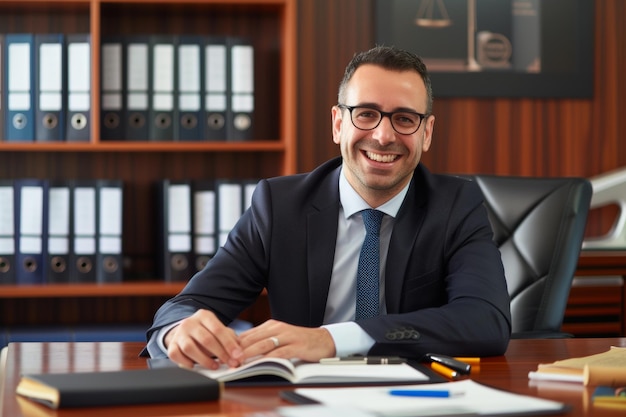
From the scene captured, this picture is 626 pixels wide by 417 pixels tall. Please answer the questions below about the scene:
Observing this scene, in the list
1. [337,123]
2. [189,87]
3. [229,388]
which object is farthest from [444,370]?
[189,87]

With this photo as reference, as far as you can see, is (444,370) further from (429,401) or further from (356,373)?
(429,401)

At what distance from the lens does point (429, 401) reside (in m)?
1.31

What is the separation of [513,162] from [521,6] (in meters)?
0.59

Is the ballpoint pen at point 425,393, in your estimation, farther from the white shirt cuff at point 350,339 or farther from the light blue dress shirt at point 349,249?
the light blue dress shirt at point 349,249

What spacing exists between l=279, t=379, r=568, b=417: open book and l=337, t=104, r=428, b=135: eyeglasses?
897 millimetres

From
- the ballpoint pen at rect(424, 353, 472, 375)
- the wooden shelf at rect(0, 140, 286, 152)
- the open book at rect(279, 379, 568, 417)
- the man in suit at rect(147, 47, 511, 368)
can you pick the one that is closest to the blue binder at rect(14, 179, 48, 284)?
the wooden shelf at rect(0, 140, 286, 152)

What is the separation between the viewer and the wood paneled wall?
3.65m

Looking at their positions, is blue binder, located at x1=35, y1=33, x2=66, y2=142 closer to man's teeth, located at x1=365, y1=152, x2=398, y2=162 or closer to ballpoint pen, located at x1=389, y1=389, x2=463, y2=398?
man's teeth, located at x1=365, y1=152, x2=398, y2=162

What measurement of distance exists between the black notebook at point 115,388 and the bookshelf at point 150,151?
79.8 inches

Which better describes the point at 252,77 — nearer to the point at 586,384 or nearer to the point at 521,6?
the point at 521,6

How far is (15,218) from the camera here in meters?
3.30

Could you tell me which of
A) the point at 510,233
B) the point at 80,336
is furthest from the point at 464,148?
the point at 80,336

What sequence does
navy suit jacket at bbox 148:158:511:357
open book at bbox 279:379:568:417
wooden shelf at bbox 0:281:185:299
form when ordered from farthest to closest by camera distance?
wooden shelf at bbox 0:281:185:299, navy suit jacket at bbox 148:158:511:357, open book at bbox 279:379:568:417

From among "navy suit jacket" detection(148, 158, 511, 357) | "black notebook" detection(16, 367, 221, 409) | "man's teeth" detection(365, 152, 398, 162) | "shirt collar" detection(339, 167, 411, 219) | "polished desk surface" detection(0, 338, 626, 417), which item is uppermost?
"man's teeth" detection(365, 152, 398, 162)
